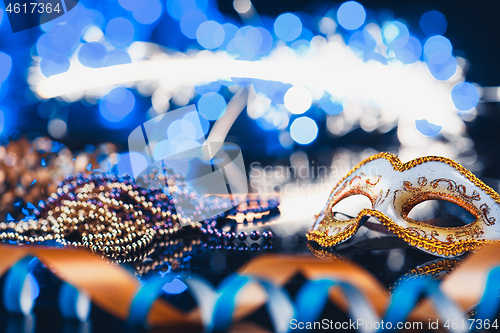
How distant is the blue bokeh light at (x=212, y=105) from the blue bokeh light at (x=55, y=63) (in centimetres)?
126

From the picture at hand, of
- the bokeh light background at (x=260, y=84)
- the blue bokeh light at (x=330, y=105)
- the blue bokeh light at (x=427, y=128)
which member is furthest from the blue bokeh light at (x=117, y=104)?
the blue bokeh light at (x=427, y=128)

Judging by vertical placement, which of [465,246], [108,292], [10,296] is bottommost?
[10,296]

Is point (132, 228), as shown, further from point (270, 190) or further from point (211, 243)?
point (270, 190)

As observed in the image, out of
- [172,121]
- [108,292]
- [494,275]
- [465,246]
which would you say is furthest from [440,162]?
[172,121]

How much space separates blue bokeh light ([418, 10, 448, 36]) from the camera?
12.0ft

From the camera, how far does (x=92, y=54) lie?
3.01 meters

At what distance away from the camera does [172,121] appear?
3.45 metres

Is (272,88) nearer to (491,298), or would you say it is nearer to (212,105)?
(212,105)

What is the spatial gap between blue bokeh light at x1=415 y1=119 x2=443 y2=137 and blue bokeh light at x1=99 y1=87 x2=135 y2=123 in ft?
10.6

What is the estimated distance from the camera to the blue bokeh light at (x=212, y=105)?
3670mm

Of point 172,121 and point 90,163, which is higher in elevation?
point 90,163

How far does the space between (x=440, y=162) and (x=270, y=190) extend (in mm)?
1628

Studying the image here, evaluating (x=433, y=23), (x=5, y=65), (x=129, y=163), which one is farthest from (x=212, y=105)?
(x=433, y=23)

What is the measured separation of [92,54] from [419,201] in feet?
9.44
